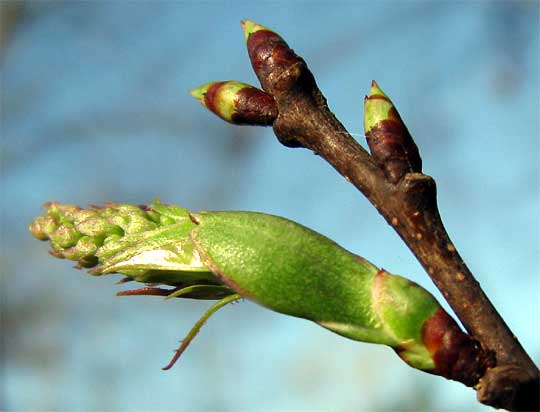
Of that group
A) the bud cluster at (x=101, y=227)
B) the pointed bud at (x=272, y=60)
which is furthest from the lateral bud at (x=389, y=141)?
the bud cluster at (x=101, y=227)

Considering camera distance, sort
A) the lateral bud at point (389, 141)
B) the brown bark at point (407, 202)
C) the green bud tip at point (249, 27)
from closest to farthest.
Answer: the brown bark at point (407, 202) → the lateral bud at point (389, 141) → the green bud tip at point (249, 27)

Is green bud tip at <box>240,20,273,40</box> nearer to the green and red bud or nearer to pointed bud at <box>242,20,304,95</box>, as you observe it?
pointed bud at <box>242,20,304,95</box>

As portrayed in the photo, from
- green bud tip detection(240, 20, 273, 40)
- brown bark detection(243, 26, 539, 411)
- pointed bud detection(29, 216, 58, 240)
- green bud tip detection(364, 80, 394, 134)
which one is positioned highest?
green bud tip detection(240, 20, 273, 40)

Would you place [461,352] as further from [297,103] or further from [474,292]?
[297,103]

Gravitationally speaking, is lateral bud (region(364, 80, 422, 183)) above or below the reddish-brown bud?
above

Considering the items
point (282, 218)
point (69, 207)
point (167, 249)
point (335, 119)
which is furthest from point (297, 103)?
point (69, 207)

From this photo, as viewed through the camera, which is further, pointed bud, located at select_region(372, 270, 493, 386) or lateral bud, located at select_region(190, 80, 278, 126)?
lateral bud, located at select_region(190, 80, 278, 126)

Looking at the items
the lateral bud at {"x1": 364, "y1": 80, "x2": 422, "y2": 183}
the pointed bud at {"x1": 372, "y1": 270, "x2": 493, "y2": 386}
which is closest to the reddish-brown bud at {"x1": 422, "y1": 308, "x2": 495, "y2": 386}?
the pointed bud at {"x1": 372, "y1": 270, "x2": 493, "y2": 386}

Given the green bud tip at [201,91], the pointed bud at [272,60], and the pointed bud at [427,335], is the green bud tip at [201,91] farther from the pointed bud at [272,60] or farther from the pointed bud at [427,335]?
the pointed bud at [427,335]

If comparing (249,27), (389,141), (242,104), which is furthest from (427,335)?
(249,27)
